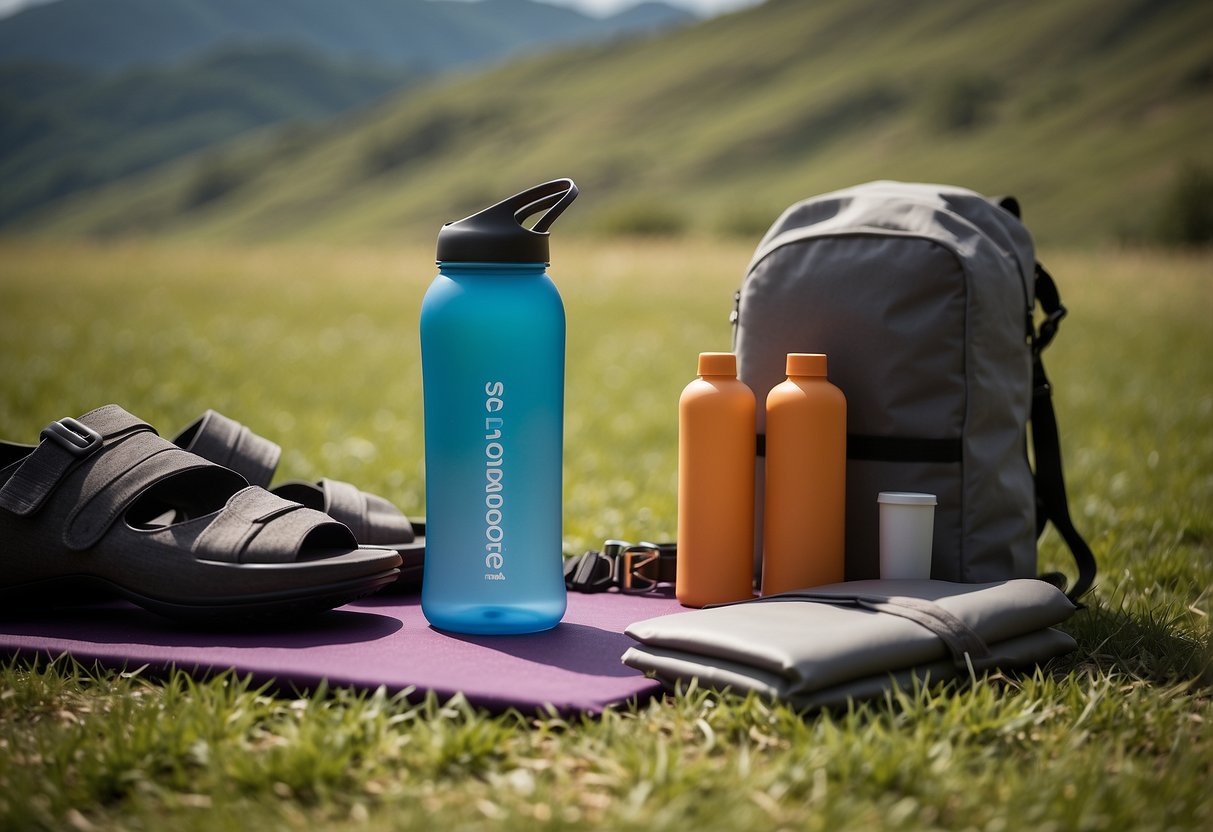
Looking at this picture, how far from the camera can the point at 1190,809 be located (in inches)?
71.6

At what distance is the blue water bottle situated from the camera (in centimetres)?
257

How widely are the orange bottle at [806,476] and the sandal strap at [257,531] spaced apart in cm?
113

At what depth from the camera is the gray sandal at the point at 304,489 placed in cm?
309

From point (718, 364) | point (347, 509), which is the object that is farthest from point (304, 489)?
point (718, 364)

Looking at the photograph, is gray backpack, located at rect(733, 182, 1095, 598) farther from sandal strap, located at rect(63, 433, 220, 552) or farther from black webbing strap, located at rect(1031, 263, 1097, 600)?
sandal strap, located at rect(63, 433, 220, 552)

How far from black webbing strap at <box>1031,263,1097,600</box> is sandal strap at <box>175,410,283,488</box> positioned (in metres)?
2.27

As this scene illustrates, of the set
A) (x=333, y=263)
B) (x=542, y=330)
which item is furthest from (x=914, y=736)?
(x=333, y=263)

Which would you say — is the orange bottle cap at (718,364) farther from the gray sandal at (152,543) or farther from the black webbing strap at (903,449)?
the gray sandal at (152,543)

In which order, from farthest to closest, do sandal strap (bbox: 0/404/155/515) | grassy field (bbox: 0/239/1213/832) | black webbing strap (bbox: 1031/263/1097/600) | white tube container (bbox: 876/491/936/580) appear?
black webbing strap (bbox: 1031/263/1097/600) < white tube container (bbox: 876/491/936/580) < sandal strap (bbox: 0/404/155/515) < grassy field (bbox: 0/239/1213/832)

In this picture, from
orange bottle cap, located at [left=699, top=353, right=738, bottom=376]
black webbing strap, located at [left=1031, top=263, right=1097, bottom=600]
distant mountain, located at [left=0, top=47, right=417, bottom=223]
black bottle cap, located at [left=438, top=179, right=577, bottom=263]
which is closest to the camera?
black bottle cap, located at [left=438, top=179, right=577, bottom=263]

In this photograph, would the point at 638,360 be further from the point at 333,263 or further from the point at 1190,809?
the point at 333,263

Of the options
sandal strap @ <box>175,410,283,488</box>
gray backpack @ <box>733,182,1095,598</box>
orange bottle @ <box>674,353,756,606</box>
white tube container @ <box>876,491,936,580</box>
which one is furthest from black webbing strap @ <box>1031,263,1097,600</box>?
sandal strap @ <box>175,410,283,488</box>

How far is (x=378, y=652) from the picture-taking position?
2.52 m

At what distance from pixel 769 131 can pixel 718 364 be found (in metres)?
95.0
